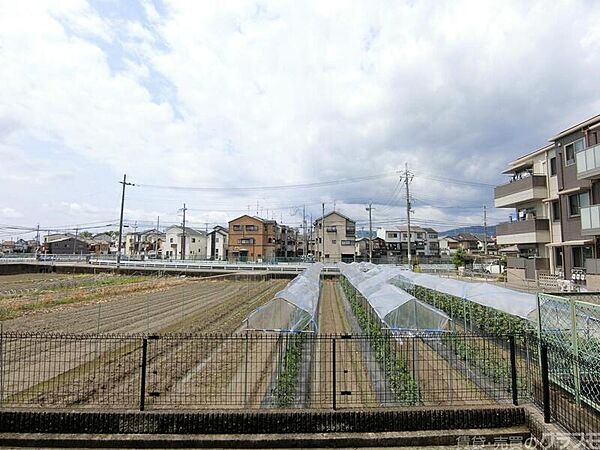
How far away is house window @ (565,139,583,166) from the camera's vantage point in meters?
16.5

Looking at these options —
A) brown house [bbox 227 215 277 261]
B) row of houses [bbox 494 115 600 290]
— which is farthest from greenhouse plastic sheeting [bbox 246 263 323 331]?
brown house [bbox 227 215 277 261]

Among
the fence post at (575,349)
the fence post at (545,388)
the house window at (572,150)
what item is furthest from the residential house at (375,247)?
the fence post at (545,388)

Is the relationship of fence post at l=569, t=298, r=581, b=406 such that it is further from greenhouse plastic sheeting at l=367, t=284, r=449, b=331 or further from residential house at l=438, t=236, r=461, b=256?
residential house at l=438, t=236, r=461, b=256

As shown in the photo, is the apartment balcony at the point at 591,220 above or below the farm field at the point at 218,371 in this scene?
above

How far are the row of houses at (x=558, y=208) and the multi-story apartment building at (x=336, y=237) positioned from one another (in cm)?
2559

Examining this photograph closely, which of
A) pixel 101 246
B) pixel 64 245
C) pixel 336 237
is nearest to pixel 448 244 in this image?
pixel 336 237

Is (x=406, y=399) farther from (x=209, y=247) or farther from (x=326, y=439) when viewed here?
(x=209, y=247)

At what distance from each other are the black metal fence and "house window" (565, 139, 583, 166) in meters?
14.6

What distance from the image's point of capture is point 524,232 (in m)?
20.5

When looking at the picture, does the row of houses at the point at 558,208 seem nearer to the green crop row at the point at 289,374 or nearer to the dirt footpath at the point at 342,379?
the dirt footpath at the point at 342,379

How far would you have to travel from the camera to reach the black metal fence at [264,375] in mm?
4586

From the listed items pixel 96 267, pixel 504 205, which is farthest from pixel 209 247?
pixel 504 205

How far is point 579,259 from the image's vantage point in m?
17.0

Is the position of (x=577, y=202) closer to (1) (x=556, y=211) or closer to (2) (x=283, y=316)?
(1) (x=556, y=211)
